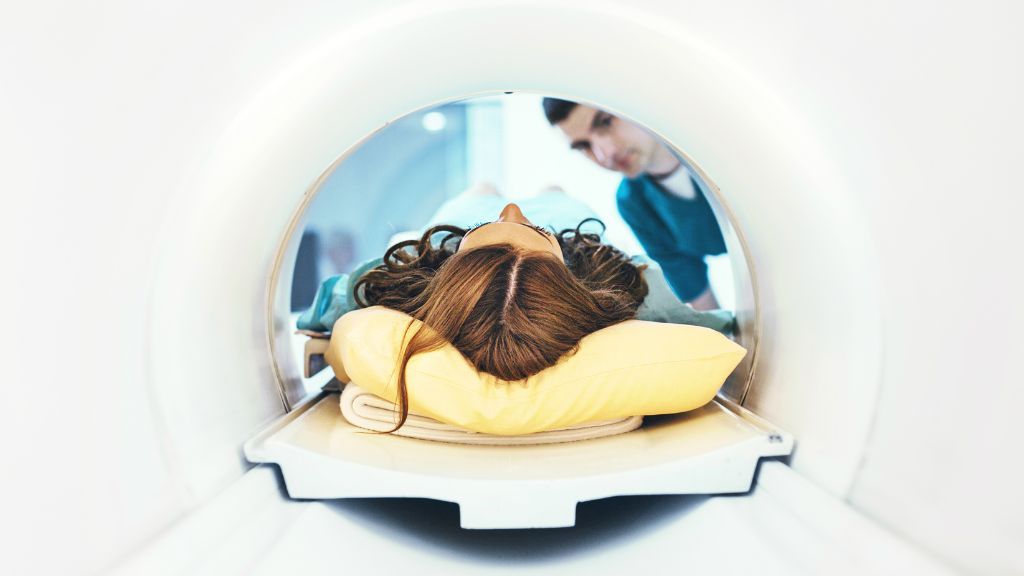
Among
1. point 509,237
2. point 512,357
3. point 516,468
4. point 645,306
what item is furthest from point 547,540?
point 645,306

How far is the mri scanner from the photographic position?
60 centimetres

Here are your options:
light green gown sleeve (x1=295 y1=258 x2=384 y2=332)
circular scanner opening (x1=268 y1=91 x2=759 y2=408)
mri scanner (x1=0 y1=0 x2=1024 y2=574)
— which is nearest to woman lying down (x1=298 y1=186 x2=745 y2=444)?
mri scanner (x1=0 y1=0 x2=1024 y2=574)

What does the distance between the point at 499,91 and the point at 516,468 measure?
57 cm

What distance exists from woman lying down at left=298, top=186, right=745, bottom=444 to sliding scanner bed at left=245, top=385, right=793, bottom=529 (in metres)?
0.05

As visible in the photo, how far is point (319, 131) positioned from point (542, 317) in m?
0.42

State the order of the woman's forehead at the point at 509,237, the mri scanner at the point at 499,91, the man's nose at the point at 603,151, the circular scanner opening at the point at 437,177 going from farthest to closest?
the circular scanner opening at the point at 437,177 → the man's nose at the point at 603,151 → the woman's forehead at the point at 509,237 → the mri scanner at the point at 499,91

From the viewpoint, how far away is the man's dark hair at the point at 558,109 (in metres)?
2.00

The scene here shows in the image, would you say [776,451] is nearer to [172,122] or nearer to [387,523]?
[387,523]

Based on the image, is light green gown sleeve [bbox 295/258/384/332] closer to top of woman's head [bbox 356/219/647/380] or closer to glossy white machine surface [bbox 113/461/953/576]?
top of woman's head [bbox 356/219/647/380]

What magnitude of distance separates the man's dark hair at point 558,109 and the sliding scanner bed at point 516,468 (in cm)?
124

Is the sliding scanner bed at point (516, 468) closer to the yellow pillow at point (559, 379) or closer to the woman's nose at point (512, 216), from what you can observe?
the yellow pillow at point (559, 379)

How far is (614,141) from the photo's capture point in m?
2.01

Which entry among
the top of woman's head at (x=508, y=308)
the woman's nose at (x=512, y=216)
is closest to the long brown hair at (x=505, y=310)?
the top of woman's head at (x=508, y=308)

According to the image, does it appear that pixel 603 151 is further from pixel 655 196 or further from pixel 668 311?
pixel 668 311
